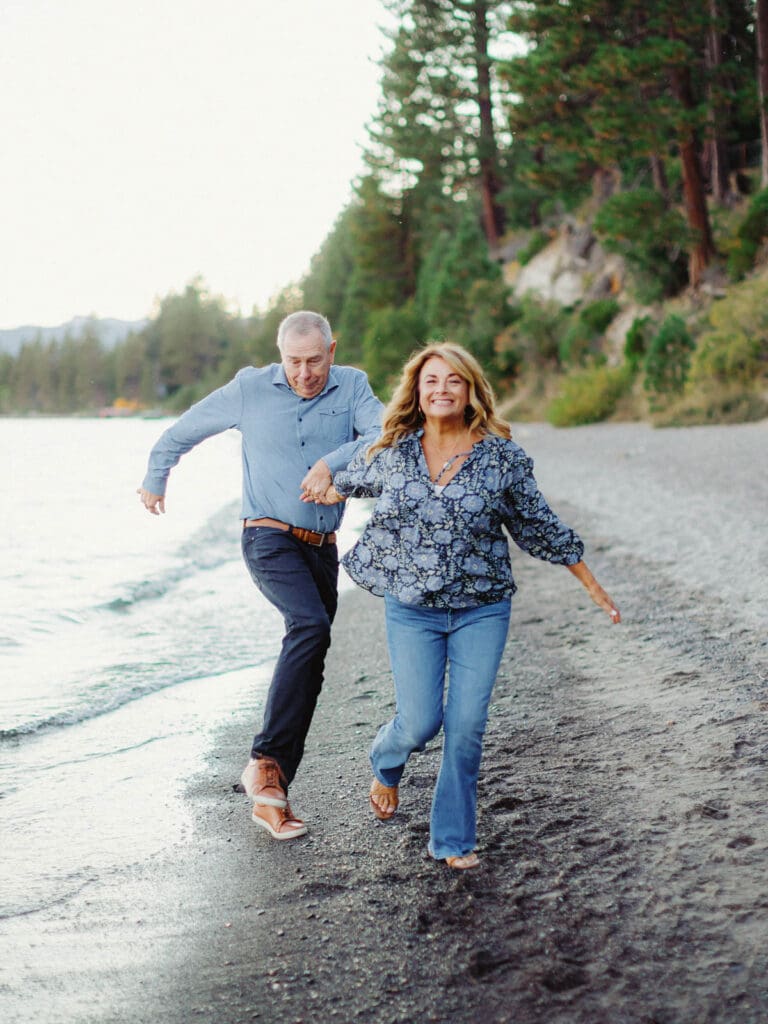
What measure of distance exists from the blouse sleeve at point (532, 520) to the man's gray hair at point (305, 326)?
113 cm

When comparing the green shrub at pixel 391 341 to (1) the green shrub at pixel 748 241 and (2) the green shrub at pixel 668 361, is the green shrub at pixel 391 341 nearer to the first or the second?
(1) the green shrub at pixel 748 241

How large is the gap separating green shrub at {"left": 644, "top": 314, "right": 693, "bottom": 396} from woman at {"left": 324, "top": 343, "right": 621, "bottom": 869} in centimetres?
2168

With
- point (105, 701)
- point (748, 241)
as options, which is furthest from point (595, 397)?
point (105, 701)

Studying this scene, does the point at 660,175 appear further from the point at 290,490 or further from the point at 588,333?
the point at 290,490

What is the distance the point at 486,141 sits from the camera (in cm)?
4588

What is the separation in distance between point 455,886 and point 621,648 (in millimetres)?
3616

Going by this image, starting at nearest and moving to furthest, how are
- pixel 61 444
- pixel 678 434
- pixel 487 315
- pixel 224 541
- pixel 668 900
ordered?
pixel 668 900 < pixel 224 541 < pixel 678 434 < pixel 487 315 < pixel 61 444

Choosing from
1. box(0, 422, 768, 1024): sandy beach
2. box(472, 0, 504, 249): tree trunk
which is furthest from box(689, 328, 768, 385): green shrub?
box(472, 0, 504, 249): tree trunk

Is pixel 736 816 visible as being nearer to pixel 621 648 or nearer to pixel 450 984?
pixel 450 984

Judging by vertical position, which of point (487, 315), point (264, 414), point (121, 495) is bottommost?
point (121, 495)

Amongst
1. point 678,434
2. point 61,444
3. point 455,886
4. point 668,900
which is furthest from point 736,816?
point 61,444

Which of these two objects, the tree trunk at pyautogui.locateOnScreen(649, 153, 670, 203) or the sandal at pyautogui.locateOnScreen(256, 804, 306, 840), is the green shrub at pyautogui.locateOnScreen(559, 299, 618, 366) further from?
the sandal at pyautogui.locateOnScreen(256, 804, 306, 840)

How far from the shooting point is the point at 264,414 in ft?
15.1

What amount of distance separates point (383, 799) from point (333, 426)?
5.15 ft
